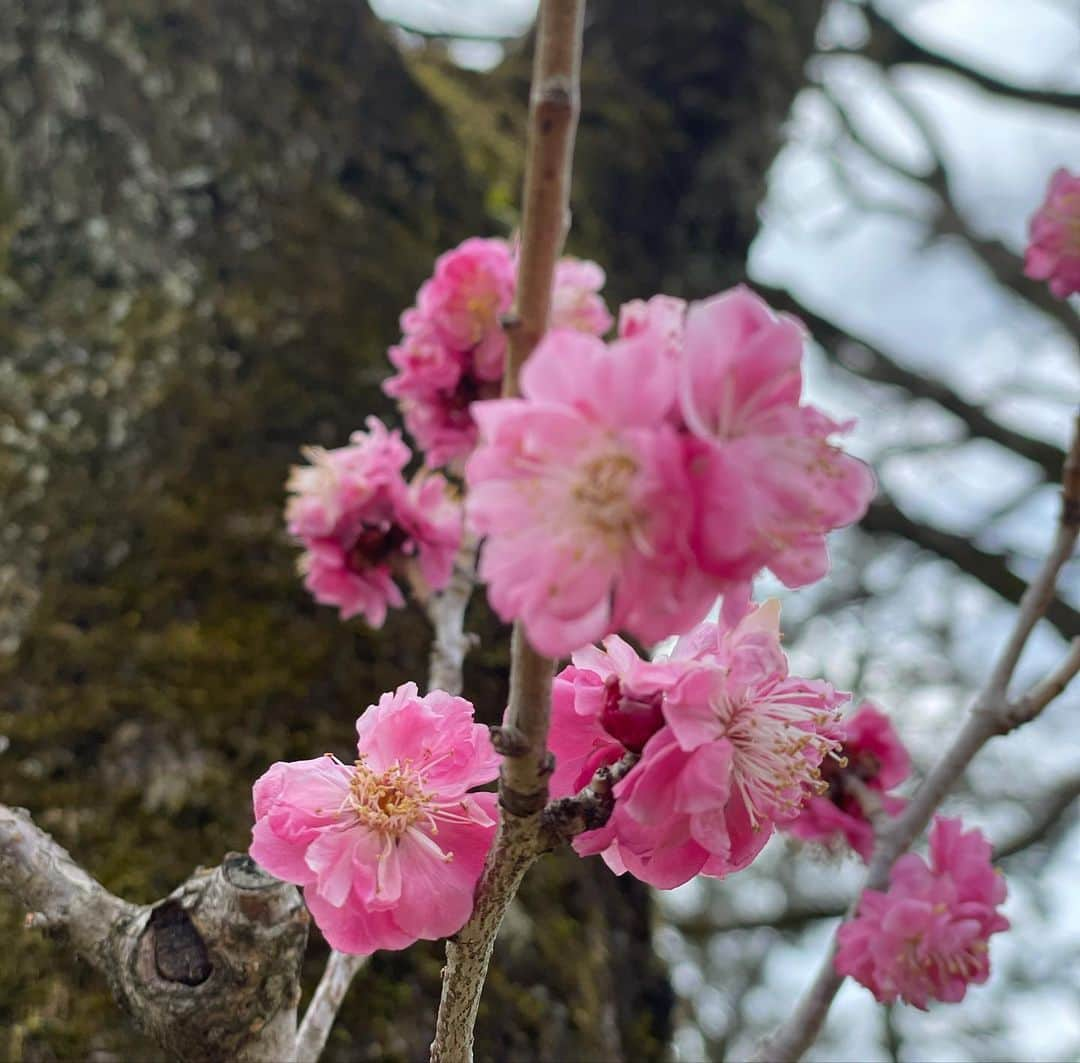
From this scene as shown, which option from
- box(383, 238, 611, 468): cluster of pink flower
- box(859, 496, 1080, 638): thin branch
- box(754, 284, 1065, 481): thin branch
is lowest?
box(859, 496, 1080, 638): thin branch

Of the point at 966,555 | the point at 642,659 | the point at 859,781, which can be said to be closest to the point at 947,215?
the point at 966,555

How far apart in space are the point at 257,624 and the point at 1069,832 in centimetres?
304

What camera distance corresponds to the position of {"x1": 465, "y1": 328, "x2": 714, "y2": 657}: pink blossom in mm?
420

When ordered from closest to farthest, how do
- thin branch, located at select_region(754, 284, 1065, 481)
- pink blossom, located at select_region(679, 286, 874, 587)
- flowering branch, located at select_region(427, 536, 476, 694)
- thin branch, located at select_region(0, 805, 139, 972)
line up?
pink blossom, located at select_region(679, 286, 874, 587) → thin branch, located at select_region(0, 805, 139, 972) → flowering branch, located at select_region(427, 536, 476, 694) → thin branch, located at select_region(754, 284, 1065, 481)

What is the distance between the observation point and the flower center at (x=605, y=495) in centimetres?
44

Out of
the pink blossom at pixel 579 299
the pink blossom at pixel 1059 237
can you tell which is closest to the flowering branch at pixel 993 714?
the pink blossom at pixel 1059 237

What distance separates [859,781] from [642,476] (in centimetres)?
97

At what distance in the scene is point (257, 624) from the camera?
1452mm

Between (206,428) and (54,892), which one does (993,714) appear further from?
(206,428)

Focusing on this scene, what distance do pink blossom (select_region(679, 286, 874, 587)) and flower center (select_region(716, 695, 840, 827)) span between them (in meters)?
0.15

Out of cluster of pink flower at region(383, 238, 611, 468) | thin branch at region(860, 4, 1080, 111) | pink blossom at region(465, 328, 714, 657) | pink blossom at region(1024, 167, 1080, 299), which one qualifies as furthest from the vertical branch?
thin branch at region(860, 4, 1080, 111)

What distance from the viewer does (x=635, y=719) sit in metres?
0.57

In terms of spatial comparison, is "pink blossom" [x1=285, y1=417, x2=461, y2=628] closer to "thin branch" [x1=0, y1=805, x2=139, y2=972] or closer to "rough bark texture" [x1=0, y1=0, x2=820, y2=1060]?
"rough bark texture" [x1=0, y1=0, x2=820, y2=1060]

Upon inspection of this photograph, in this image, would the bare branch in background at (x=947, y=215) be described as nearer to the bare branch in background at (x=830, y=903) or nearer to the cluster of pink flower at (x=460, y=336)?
the bare branch in background at (x=830, y=903)
